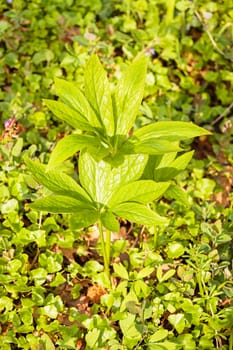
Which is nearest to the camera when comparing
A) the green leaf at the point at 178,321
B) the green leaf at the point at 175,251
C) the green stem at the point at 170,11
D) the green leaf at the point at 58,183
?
the green leaf at the point at 58,183

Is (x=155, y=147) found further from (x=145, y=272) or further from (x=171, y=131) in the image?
(x=145, y=272)

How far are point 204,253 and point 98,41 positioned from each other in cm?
153

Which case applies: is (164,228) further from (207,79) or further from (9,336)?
(207,79)

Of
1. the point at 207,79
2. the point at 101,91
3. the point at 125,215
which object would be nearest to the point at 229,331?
the point at 125,215

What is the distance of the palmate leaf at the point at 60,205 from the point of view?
1.93 metres

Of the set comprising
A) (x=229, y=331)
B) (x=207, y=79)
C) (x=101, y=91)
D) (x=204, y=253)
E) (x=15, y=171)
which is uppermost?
(x=101, y=91)

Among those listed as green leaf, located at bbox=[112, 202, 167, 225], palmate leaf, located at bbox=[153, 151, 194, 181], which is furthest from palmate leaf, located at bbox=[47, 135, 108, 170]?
palmate leaf, located at bbox=[153, 151, 194, 181]

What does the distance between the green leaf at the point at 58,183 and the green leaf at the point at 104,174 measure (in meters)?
0.03

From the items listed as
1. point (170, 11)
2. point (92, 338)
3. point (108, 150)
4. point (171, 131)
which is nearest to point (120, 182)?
point (108, 150)

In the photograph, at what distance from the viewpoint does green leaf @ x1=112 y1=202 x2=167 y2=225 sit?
1.95 m

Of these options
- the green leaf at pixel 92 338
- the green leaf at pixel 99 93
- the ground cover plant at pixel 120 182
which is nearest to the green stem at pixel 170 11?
the ground cover plant at pixel 120 182

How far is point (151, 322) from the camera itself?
2.29 meters

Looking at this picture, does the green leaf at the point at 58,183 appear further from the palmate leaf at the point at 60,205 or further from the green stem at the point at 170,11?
the green stem at the point at 170,11

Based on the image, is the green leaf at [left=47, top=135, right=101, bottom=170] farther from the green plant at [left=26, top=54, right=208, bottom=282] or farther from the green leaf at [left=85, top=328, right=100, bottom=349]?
the green leaf at [left=85, top=328, right=100, bottom=349]
